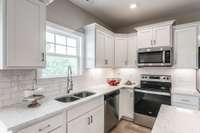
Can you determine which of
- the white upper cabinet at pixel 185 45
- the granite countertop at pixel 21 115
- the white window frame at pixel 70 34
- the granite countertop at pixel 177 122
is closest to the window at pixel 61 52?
the white window frame at pixel 70 34

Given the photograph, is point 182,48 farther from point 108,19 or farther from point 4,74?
point 4,74

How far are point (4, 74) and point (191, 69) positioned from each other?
12.4 feet

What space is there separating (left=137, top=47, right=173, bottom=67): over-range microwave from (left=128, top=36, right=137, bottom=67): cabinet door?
264 mm

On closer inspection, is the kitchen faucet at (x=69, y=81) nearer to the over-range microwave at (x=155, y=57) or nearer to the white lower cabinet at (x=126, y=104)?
the white lower cabinet at (x=126, y=104)

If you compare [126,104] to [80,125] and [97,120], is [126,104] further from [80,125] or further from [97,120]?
[80,125]

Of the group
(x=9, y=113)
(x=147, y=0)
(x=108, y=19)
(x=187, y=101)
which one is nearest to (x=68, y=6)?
(x=108, y=19)

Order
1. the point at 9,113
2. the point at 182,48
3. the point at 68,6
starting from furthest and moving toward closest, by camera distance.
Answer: the point at 182,48 < the point at 68,6 < the point at 9,113

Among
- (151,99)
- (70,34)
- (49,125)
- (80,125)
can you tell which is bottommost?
(80,125)

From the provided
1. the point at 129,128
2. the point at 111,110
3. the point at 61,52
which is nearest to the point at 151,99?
the point at 129,128

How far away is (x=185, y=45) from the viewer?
2748 mm

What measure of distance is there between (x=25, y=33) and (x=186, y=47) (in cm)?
319

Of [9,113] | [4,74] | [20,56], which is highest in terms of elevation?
[20,56]

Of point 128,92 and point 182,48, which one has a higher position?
point 182,48

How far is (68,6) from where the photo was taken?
2.44 m
